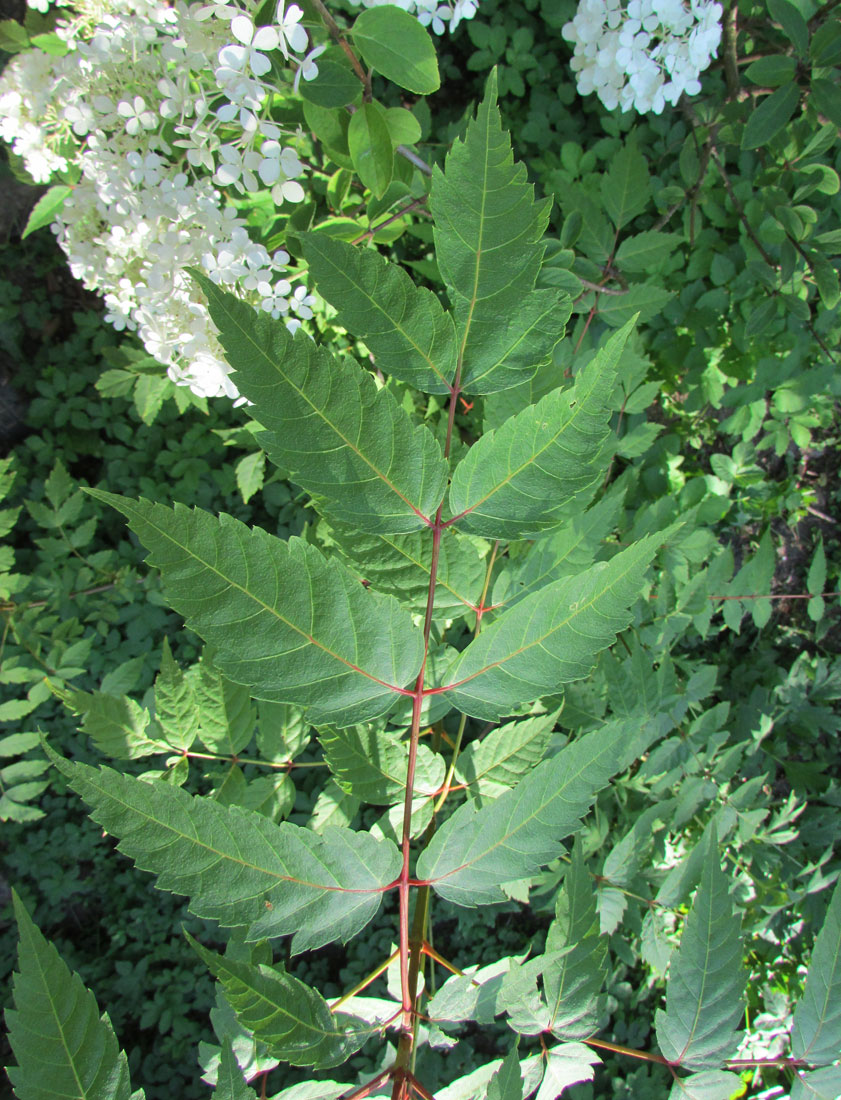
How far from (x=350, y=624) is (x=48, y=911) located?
113 inches

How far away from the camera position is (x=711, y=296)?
2.05m

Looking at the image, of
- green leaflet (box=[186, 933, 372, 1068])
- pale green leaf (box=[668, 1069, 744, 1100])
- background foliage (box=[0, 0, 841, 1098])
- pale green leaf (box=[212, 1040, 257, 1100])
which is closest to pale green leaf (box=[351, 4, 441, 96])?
background foliage (box=[0, 0, 841, 1098])

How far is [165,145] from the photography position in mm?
1236

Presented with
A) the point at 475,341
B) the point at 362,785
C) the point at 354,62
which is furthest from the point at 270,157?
the point at 362,785

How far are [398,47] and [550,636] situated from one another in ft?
2.96

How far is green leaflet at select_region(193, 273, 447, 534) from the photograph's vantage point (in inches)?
23.9

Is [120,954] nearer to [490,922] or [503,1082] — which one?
[490,922]

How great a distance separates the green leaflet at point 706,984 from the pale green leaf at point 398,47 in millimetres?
1106

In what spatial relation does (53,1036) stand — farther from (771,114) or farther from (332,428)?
(771,114)

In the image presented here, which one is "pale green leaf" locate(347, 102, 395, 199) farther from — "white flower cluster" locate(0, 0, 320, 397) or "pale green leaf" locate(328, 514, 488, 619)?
"pale green leaf" locate(328, 514, 488, 619)

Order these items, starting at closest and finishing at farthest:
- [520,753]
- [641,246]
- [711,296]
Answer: [520,753]
[641,246]
[711,296]

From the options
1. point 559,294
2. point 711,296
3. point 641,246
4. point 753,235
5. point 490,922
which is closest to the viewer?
point 559,294

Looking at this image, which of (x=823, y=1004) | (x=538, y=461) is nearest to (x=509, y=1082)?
(x=823, y=1004)

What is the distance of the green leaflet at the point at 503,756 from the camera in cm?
108
